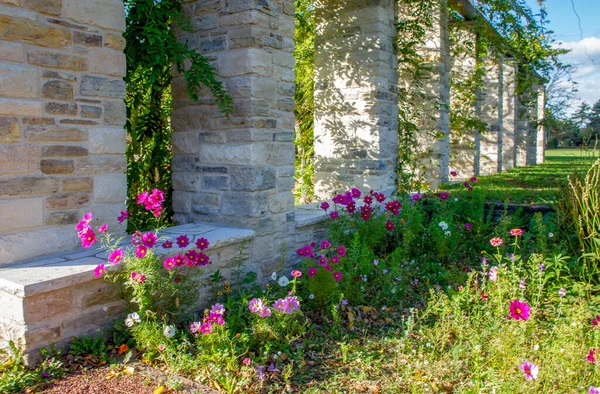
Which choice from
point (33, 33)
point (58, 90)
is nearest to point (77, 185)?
point (58, 90)

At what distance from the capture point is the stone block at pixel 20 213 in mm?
2732

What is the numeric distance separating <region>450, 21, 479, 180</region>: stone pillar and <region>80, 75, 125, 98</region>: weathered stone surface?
21.0 ft

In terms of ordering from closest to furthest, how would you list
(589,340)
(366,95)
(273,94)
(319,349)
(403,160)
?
(589,340) < (319,349) < (273,94) < (366,95) < (403,160)

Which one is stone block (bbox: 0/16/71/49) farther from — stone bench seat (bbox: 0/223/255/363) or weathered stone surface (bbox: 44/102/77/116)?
stone bench seat (bbox: 0/223/255/363)

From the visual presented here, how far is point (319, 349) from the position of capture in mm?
3041

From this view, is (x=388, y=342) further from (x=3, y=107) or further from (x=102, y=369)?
(x=3, y=107)

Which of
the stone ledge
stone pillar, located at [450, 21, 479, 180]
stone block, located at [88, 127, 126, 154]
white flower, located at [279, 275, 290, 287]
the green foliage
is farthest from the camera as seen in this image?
stone pillar, located at [450, 21, 479, 180]

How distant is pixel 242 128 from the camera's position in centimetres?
374

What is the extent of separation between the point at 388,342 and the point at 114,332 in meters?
1.58

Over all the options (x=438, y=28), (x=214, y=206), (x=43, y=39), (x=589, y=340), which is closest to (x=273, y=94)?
(x=214, y=206)

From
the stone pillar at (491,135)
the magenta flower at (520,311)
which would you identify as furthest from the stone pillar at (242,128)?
the stone pillar at (491,135)

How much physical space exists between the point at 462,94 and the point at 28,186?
829 centimetres

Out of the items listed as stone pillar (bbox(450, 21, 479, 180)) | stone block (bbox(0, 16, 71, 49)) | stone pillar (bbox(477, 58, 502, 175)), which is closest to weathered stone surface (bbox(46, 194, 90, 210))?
stone block (bbox(0, 16, 71, 49))

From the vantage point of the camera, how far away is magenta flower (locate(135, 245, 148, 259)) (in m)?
2.77
